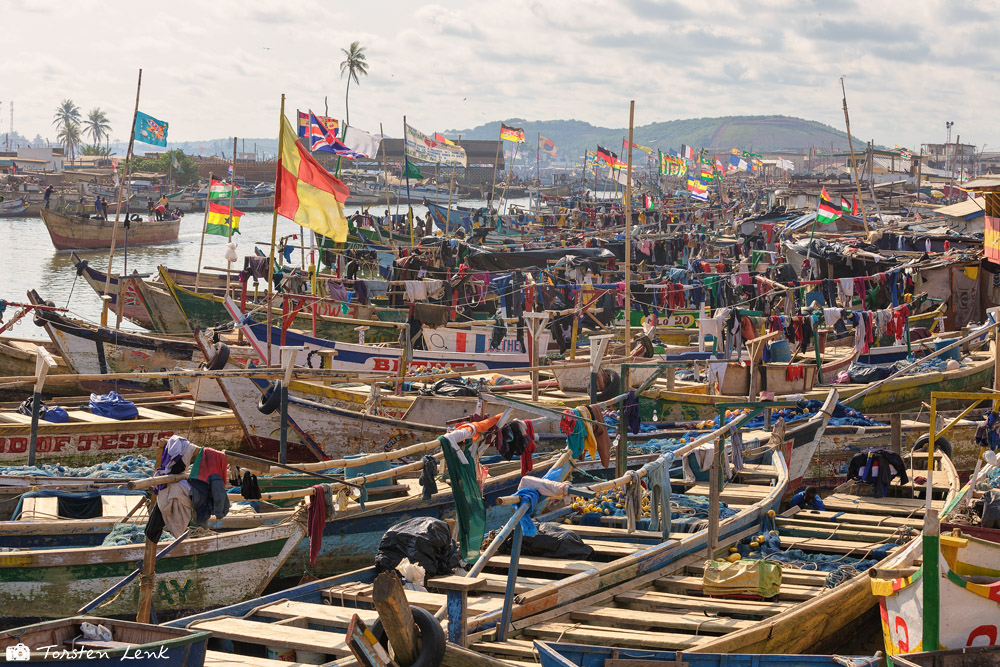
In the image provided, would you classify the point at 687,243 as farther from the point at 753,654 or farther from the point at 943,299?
the point at 753,654

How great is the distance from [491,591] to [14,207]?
80.7 meters

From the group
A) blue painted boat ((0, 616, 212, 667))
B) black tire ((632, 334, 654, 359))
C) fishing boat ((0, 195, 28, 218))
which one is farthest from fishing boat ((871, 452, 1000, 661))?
fishing boat ((0, 195, 28, 218))

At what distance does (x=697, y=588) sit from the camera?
9.77 metres

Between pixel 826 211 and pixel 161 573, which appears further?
pixel 826 211

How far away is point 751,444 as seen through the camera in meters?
14.5

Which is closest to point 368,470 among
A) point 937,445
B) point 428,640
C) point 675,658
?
point 675,658

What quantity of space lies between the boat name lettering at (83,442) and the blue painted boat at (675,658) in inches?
358

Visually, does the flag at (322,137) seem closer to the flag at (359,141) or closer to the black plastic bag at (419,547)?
the flag at (359,141)

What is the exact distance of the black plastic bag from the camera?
8203mm

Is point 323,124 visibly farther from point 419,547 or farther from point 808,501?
point 419,547

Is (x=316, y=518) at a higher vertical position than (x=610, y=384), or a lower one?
lower

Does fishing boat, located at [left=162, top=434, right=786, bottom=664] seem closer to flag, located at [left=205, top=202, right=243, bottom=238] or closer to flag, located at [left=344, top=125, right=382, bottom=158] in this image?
flag, located at [left=205, top=202, right=243, bottom=238]

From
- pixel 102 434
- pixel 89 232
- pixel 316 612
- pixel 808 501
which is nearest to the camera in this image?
pixel 316 612

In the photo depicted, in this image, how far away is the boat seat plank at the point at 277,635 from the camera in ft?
25.9
